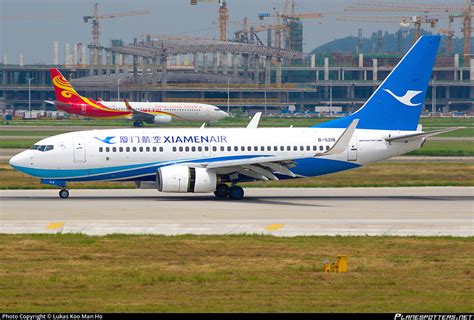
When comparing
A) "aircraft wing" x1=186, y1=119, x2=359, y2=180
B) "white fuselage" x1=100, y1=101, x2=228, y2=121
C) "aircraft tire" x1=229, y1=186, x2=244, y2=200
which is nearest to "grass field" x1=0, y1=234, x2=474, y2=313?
"aircraft wing" x1=186, y1=119, x2=359, y2=180

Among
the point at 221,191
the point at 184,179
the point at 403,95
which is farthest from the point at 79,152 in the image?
the point at 403,95

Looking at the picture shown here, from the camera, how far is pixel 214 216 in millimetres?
42062

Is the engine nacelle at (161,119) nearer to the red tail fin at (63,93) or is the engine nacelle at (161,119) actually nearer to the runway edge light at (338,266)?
the red tail fin at (63,93)

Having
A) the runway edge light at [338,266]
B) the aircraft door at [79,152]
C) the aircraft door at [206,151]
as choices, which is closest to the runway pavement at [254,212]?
the aircraft door at [79,152]

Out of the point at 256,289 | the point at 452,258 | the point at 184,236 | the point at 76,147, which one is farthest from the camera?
the point at 76,147

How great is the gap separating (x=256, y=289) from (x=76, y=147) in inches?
1021

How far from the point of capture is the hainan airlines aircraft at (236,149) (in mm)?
49031

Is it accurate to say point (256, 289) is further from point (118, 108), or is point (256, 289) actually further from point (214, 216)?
point (118, 108)

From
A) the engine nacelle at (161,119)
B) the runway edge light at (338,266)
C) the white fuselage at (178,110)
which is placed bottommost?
the runway edge light at (338,266)

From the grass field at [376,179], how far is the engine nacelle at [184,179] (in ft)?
28.4

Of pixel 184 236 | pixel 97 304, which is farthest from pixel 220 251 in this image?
pixel 97 304

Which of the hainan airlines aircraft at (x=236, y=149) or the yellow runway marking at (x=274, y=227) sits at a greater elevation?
the hainan airlines aircraft at (x=236, y=149)

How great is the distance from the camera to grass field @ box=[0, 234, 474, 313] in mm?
23031
